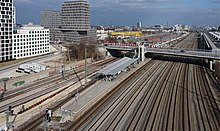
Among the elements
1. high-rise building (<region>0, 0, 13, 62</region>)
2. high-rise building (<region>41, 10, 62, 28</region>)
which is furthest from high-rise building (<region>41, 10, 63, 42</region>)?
high-rise building (<region>0, 0, 13, 62</region>)

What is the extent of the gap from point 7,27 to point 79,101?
121 feet

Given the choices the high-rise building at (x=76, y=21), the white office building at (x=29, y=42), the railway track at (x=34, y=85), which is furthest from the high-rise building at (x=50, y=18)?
the railway track at (x=34, y=85)

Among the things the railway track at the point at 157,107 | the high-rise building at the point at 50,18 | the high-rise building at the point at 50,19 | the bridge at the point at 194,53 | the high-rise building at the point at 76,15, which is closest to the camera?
the railway track at the point at 157,107

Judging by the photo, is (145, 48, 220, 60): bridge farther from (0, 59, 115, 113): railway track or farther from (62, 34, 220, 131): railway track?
(0, 59, 115, 113): railway track

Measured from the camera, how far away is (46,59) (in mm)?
60000

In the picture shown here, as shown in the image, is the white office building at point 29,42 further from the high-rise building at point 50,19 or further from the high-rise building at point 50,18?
the high-rise building at point 50,18

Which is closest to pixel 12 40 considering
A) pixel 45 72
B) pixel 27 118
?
pixel 45 72

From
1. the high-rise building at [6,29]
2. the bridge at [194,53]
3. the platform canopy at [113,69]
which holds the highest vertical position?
the high-rise building at [6,29]

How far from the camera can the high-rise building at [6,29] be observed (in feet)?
178

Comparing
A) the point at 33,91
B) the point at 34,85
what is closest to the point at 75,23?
the point at 34,85

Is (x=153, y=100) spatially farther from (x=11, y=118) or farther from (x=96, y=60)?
(x=96, y=60)

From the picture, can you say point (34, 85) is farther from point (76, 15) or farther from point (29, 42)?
point (76, 15)

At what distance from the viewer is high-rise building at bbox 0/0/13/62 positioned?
178 ft

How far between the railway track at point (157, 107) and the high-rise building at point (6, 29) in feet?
99.5
